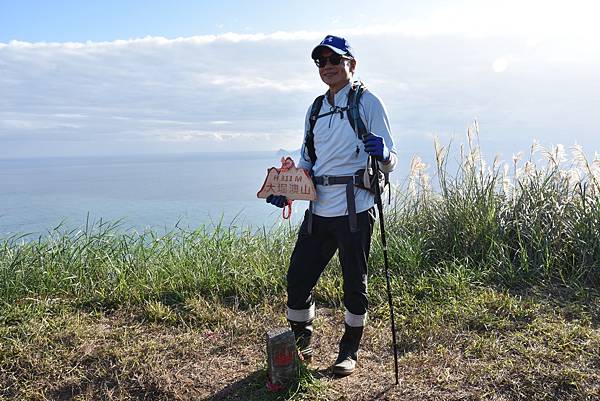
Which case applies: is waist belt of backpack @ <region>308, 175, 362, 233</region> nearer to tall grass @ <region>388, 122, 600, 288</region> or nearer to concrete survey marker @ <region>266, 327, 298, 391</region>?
concrete survey marker @ <region>266, 327, 298, 391</region>

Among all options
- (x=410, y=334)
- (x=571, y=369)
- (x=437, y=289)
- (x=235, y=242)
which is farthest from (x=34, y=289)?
(x=571, y=369)

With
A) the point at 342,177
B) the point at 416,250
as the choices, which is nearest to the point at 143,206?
the point at 416,250

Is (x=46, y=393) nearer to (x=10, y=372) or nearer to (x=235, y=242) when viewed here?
(x=10, y=372)

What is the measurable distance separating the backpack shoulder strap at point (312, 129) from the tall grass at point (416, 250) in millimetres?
1684

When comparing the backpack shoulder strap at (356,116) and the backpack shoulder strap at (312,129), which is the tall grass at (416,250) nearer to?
the backpack shoulder strap at (312,129)

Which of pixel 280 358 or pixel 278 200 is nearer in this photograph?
pixel 280 358

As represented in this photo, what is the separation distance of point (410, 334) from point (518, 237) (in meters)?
1.98

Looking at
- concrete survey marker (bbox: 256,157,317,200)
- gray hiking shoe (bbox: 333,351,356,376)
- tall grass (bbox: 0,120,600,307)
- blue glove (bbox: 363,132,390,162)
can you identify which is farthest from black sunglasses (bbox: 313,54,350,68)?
tall grass (bbox: 0,120,600,307)

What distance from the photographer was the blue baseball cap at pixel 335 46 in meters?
2.68

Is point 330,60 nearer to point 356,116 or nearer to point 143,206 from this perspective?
point 356,116

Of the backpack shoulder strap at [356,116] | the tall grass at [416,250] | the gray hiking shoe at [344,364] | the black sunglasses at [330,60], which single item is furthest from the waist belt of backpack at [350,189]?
the tall grass at [416,250]

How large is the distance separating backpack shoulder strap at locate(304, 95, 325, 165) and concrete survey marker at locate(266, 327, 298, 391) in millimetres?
1179

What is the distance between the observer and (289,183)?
303 cm

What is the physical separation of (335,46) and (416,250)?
272cm
